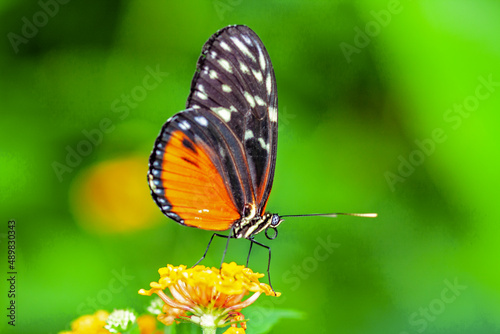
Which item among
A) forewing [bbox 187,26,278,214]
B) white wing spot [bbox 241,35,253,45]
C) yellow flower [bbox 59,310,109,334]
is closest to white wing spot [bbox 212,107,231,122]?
forewing [bbox 187,26,278,214]

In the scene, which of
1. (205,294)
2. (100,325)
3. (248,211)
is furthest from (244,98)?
(100,325)

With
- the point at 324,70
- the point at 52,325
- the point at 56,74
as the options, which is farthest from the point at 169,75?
the point at 52,325

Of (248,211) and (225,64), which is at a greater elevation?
(225,64)

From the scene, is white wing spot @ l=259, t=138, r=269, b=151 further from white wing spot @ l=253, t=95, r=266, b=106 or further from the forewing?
white wing spot @ l=253, t=95, r=266, b=106

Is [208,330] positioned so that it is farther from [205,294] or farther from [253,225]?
[253,225]

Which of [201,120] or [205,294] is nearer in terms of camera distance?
[205,294]

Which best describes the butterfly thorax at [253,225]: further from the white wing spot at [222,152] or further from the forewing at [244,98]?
the white wing spot at [222,152]

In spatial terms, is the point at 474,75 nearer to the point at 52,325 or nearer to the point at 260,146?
the point at 260,146
